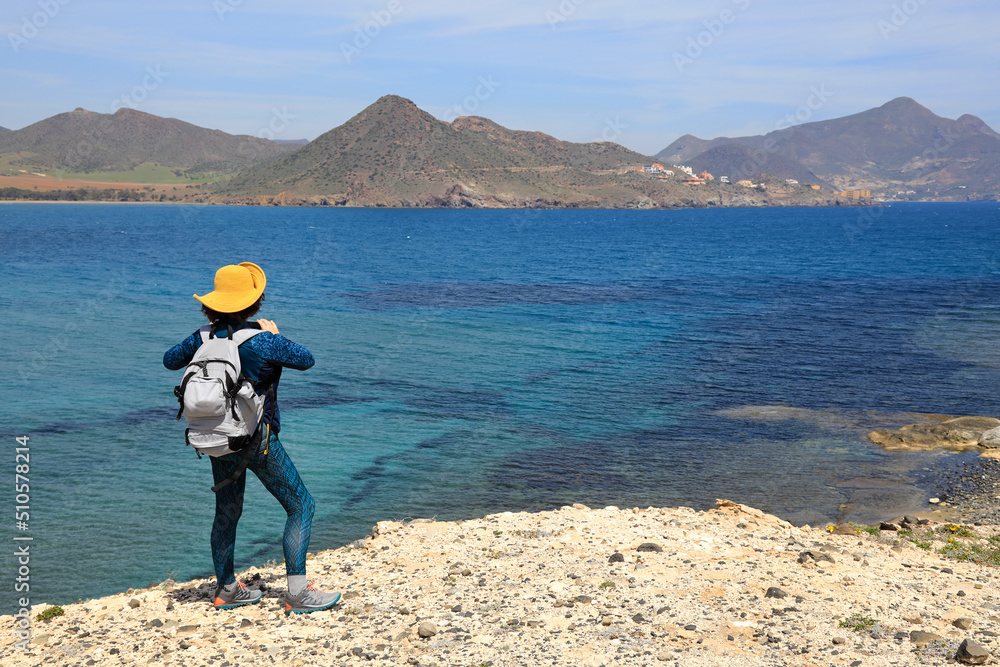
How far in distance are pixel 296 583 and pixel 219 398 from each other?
81.5 inches

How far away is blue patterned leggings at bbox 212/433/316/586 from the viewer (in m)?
6.37

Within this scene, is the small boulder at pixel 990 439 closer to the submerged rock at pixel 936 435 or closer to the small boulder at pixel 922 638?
the submerged rock at pixel 936 435

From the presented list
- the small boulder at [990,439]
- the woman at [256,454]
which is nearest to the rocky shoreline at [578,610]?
the woman at [256,454]

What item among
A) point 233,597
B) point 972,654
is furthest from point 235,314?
point 972,654

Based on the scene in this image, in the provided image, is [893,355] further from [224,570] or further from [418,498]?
[224,570]

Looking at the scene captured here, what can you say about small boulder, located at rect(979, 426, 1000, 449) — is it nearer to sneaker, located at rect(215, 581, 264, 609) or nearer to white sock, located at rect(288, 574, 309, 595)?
white sock, located at rect(288, 574, 309, 595)

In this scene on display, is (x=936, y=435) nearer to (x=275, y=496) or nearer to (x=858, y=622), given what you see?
(x=858, y=622)

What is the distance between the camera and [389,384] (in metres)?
23.7

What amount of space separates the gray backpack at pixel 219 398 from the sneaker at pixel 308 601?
1722mm

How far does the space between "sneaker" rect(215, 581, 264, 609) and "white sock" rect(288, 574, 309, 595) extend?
517mm

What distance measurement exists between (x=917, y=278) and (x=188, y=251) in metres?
71.1

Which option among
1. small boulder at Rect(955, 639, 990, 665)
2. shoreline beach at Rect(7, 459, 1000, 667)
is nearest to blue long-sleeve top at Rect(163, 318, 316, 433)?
shoreline beach at Rect(7, 459, 1000, 667)

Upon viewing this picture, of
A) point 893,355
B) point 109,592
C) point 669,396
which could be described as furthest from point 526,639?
point 893,355

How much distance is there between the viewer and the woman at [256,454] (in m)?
6.03
